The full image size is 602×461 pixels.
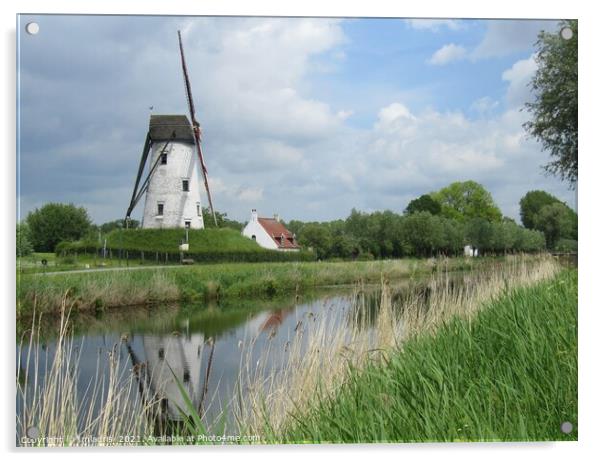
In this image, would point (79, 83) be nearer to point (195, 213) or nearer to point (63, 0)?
point (63, 0)

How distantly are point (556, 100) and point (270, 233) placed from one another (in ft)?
8.36

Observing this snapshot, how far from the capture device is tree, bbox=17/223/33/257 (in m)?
3.71

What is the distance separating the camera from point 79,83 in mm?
4164

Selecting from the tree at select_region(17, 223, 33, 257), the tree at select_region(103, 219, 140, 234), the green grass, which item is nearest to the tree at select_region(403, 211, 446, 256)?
the green grass

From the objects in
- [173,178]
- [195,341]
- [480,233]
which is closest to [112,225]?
[195,341]

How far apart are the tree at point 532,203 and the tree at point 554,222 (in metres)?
0.04

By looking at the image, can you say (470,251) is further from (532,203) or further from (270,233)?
(270,233)

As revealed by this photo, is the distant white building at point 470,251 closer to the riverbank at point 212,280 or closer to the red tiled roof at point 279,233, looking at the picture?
the riverbank at point 212,280

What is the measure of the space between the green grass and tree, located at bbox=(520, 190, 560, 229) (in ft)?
2.76

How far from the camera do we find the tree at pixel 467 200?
4680mm

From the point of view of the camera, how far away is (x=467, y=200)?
4.76 meters

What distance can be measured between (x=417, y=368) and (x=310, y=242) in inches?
61.6

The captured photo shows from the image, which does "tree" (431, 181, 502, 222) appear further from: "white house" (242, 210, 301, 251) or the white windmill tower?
the white windmill tower

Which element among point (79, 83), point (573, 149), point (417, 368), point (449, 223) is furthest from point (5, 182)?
point (573, 149)
